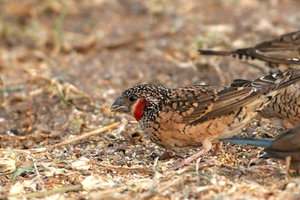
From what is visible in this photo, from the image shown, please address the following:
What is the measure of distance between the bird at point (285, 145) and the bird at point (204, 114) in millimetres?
370

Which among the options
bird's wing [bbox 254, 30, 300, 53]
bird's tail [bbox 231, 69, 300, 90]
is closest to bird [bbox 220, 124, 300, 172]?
bird's tail [bbox 231, 69, 300, 90]

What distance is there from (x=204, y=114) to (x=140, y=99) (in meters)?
0.60

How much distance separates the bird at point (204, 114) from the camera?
4.73 m

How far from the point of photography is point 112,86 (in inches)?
292

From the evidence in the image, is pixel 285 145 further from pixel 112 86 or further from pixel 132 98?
pixel 112 86

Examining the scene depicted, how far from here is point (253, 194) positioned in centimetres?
A: 398

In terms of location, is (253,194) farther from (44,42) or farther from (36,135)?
(44,42)

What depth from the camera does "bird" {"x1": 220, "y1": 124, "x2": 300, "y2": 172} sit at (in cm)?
420

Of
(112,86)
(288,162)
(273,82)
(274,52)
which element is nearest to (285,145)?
(288,162)

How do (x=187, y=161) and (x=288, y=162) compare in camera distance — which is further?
(x=187, y=161)

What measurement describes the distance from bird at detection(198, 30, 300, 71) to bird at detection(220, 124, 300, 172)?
2.31 m

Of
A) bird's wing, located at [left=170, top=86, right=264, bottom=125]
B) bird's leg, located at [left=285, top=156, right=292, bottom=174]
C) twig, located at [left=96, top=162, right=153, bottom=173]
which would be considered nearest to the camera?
bird's leg, located at [left=285, top=156, right=292, bottom=174]

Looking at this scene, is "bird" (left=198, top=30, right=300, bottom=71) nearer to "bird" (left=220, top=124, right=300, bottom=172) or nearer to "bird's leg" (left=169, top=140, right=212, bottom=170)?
"bird's leg" (left=169, top=140, right=212, bottom=170)

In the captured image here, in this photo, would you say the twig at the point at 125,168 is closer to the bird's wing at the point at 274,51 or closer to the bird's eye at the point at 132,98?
the bird's eye at the point at 132,98
